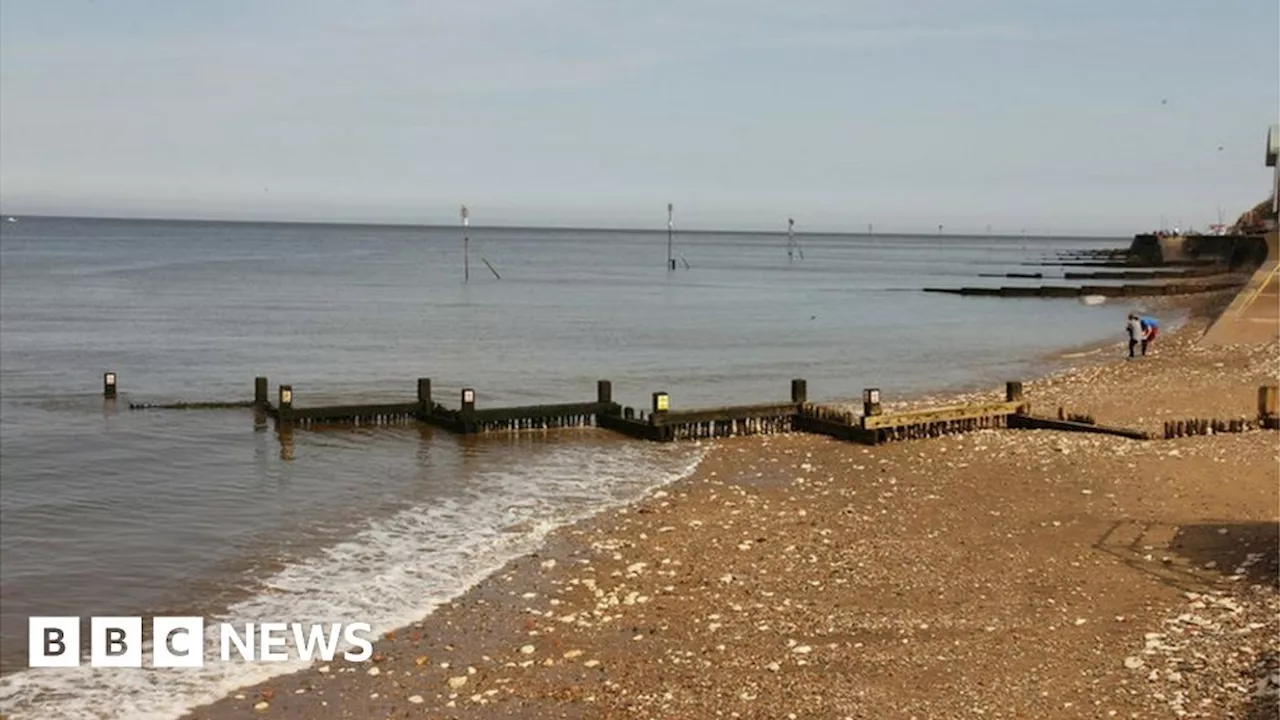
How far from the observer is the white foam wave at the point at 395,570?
1262 centimetres

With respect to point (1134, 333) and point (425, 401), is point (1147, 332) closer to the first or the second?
point (1134, 333)

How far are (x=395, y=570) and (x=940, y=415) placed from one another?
545 inches

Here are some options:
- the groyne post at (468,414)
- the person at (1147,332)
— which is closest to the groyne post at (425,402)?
the groyne post at (468,414)

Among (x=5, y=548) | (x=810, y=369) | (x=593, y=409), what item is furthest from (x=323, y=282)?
(x=5, y=548)

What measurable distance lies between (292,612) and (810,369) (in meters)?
32.6

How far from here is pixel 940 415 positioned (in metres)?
26.7

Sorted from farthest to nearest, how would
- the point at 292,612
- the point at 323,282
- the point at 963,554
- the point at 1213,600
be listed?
the point at 323,282 < the point at 963,554 < the point at 292,612 < the point at 1213,600

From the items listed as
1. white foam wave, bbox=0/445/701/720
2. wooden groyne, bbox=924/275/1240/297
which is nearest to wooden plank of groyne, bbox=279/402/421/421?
white foam wave, bbox=0/445/701/720

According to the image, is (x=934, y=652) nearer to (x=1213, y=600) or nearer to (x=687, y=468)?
(x=1213, y=600)

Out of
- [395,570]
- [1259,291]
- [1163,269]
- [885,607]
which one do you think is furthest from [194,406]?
[1163,269]

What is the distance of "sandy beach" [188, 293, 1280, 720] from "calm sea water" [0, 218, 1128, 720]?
4.59 ft

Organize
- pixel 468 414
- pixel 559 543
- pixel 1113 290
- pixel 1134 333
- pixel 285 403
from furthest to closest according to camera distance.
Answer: pixel 1113 290 → pixel 1134 333 → pixel 285 403 → pixel 468 414 → pixel 559 543

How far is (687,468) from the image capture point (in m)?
25.0

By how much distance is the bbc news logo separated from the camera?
13.6m
